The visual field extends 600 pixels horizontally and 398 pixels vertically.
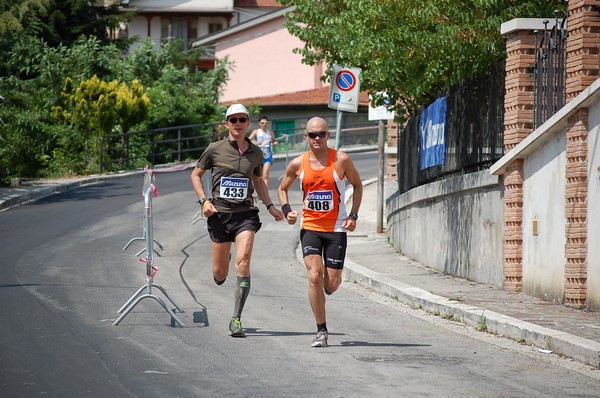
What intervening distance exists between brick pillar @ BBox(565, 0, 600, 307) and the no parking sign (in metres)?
7.71

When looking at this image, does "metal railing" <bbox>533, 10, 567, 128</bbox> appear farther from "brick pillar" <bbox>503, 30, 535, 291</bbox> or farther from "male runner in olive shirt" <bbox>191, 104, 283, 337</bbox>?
"male runner in olive shirt" <bbox>191, 104, 283, 337</bbox>

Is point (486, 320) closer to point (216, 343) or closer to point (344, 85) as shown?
point (216, 343)

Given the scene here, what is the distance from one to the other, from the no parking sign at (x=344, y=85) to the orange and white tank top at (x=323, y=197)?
1019cm

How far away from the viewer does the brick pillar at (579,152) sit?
515 inches

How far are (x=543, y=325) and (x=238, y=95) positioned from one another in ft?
197

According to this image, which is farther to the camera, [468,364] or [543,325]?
[543,325]

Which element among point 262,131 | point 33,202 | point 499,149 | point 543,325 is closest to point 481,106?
point 499,149

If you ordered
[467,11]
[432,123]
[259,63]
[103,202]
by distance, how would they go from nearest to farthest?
1. [467,11]
2. [432,123]
3. [103,202]
4. [259,63]

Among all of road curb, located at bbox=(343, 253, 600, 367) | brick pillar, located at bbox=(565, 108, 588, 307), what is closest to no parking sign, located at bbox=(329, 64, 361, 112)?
road curb, located at bbox=(343, 253, 600, 367)

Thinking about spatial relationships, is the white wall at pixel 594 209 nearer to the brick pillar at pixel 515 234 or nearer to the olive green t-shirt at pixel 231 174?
the brick pillar at pixel 515 234

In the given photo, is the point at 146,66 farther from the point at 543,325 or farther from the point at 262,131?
the point at 543,325

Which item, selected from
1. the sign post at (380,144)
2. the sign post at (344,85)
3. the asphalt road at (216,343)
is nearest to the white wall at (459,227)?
the asphalt road at (216,343)

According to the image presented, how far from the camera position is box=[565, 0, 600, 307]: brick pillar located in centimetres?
1309

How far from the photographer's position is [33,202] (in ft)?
90.4
